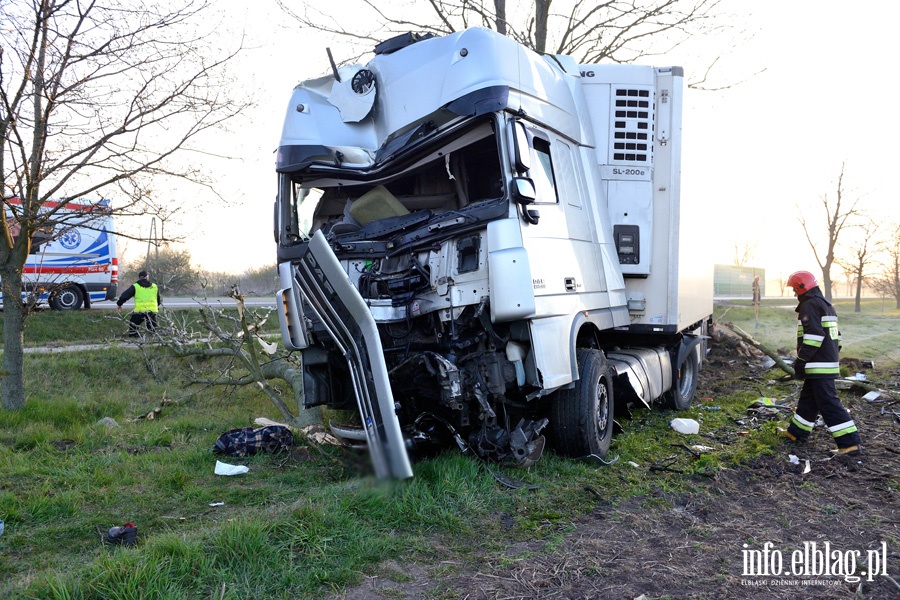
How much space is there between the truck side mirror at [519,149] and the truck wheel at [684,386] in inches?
180

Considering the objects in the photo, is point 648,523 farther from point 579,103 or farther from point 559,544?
point 579,103

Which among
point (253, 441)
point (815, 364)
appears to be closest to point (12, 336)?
point (253, 441)

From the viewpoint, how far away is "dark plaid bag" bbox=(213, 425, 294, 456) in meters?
6.09

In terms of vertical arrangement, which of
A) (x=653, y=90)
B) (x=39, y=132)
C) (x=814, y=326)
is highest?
(x=653, y=90)

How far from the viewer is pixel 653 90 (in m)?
7.14

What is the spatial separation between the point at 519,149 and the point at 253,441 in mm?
3476

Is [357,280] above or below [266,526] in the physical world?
above

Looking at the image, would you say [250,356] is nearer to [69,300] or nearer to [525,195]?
[525,195]

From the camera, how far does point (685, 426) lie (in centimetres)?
741

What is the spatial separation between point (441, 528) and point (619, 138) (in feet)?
14.8

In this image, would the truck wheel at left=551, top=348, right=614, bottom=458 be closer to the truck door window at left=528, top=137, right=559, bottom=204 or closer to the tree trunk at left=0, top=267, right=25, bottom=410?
the truck door window at left=528, top=137, right=559, bottom=204

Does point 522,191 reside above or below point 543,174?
below

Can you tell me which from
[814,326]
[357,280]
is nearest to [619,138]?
[814,326]

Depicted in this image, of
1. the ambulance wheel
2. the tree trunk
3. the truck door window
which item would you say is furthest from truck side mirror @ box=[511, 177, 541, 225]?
the ambulance wheel
